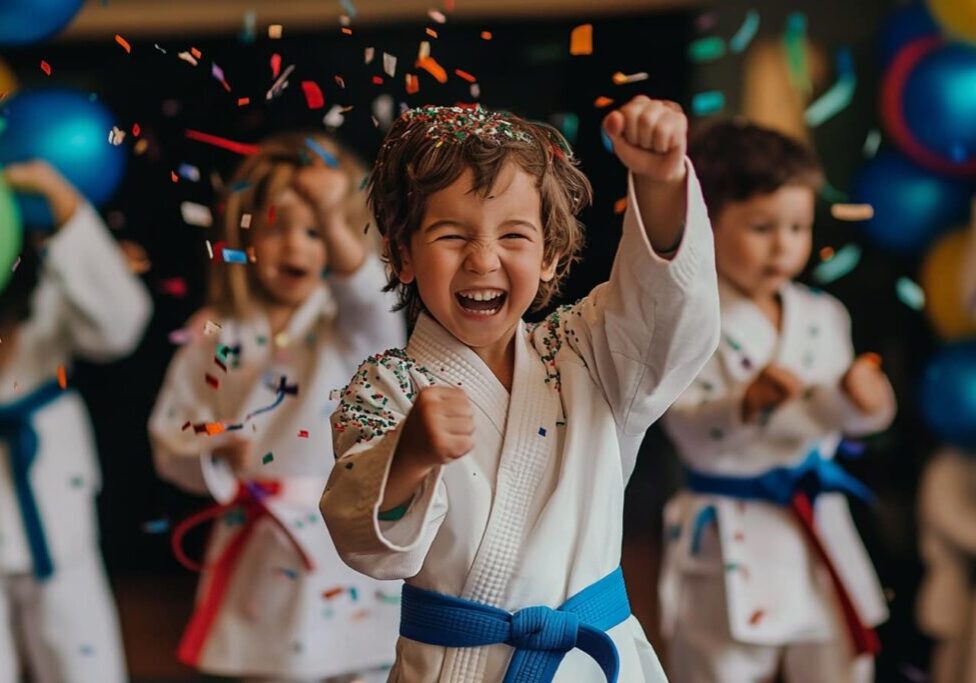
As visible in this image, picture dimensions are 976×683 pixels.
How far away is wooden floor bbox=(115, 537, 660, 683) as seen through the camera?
3713 mm

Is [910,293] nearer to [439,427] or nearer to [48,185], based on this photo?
[48,185]

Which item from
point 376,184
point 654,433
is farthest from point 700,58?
point 376,184

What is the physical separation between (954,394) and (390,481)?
203 cm

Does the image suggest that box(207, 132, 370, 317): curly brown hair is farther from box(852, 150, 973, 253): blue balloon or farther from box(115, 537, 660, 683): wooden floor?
box(115, 537, 660, 683): wooden floor

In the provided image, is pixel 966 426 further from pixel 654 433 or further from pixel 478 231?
pixel 478 231

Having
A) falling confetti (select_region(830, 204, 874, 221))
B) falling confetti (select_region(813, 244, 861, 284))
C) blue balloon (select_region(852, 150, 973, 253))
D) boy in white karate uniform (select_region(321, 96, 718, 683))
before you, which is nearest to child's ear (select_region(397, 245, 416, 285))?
boy in white karate uniform (select_region(321, 96, 718, 683))

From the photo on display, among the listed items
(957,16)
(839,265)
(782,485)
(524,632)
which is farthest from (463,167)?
(839,265)

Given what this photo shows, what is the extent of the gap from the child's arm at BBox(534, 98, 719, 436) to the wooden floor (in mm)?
2367

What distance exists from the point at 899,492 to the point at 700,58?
128cm

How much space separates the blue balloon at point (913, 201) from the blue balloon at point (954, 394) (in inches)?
10.5

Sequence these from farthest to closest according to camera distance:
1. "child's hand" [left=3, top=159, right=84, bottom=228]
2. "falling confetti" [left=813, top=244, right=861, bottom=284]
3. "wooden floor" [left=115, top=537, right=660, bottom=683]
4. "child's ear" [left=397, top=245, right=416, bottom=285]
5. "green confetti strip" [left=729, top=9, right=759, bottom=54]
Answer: "wooden floor" [left=115, top=537, right=660, bottom=683]
"green confetti strip" [left=729, top=9, right=759, bottom=54]
"falling confetti" [left=813, top=244, right=861, bottom=284]
"child's hand" [left=3, top=159, right=84, bottom=228]
"child's ear" [left=397, top=245, right=416, bottom=285]

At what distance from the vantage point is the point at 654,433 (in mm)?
3875

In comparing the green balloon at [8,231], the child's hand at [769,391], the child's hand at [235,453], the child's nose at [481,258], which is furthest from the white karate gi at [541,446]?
the green balloon at [8,231]

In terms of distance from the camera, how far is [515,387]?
135 centimetres
